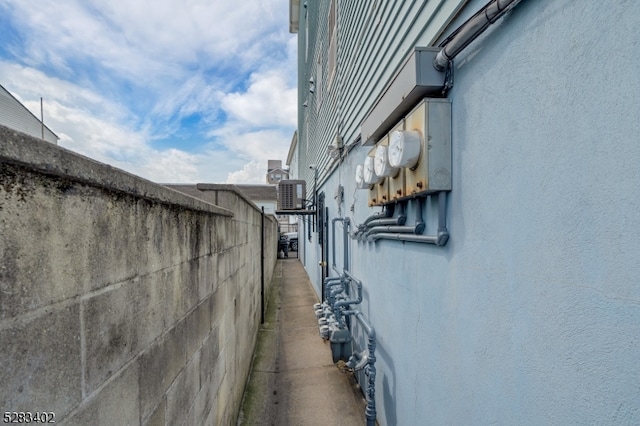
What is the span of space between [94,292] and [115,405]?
1.25 feet

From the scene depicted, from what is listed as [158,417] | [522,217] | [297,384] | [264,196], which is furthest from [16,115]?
[264,196]

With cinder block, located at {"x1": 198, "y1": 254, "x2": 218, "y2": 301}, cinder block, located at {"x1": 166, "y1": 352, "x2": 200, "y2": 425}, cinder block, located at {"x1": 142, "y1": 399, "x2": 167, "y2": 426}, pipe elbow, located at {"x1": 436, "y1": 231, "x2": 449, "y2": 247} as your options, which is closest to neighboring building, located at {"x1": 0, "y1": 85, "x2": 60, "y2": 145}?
cinder block, located at {"x1": 198, "y1": 254, "x2": 218, "y2": 301}

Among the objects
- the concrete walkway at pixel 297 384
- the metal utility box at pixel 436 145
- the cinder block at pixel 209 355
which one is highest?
the metal utility box at pixel 436 145

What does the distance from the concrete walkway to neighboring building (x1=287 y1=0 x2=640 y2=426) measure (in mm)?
1059

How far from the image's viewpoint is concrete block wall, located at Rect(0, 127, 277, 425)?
0.68 m

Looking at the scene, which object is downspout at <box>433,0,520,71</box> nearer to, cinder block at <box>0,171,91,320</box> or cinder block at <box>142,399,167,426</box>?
cinder block at <box>0,171,91,320</box>

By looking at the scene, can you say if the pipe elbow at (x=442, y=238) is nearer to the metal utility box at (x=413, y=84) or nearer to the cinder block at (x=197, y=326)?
the metal utility box at (x=413, y=84)

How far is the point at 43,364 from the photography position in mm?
745

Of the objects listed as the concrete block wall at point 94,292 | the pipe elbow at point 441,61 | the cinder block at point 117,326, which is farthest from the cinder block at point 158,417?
the pipe elbow at point 441,61

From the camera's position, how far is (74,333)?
85 cm

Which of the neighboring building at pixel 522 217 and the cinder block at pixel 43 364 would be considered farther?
the neighboring building at pixel 522 217

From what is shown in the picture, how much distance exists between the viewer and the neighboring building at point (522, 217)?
83cm

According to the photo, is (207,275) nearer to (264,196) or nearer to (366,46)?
(366,46)

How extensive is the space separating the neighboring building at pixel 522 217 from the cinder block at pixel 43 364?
1361 mm
